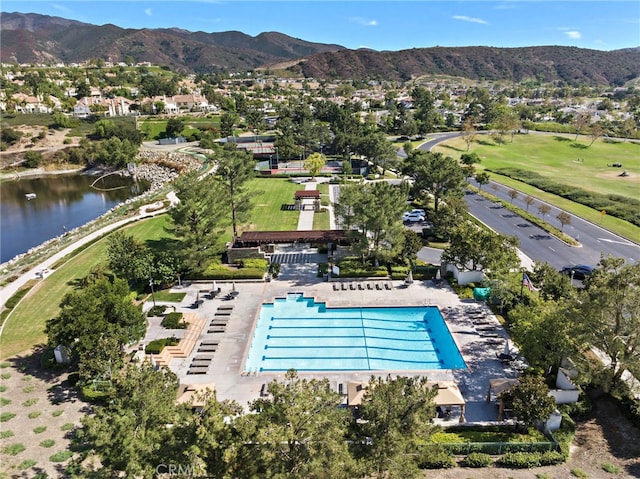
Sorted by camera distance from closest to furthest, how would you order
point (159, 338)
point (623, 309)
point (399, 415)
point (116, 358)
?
point (399, 415) → point (623, 309) → point (116, 358) → point (159, 338)

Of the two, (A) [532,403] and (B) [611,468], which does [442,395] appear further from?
(B) [611,468]

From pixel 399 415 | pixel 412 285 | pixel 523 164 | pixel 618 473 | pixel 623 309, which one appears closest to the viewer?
pixel 399 415

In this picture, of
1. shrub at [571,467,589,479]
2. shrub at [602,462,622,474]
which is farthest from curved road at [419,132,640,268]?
shrub at [571,467,589,479]

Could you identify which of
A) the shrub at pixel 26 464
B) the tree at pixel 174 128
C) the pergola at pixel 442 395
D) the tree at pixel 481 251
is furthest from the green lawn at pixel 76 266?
the tree at pixel 174 128

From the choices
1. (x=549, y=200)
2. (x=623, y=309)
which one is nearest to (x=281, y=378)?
(x=623, y=309)

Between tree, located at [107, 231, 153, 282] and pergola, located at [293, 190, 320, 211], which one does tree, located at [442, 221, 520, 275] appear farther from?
tree, located at [107, 231, 153, 282]

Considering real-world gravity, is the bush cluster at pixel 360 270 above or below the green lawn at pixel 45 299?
above

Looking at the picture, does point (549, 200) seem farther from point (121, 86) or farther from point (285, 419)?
point (121, 86)

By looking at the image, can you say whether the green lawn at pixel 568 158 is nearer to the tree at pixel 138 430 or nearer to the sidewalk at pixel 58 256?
the sidewalk at pixel 58 256
